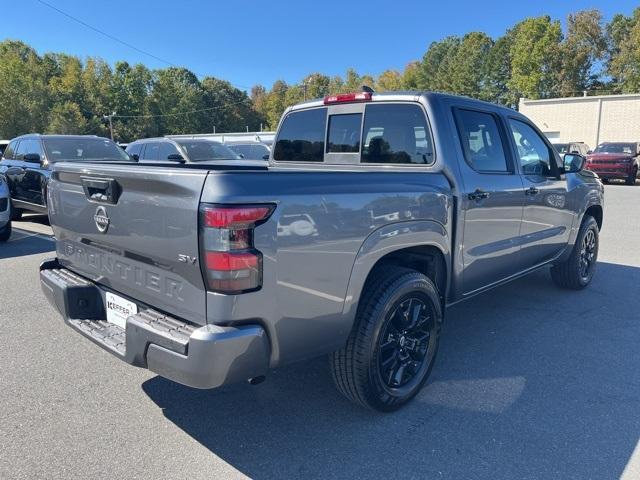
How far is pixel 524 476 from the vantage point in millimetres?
2391

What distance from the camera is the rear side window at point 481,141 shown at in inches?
140

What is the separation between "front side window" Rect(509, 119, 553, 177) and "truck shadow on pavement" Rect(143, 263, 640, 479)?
1501mm

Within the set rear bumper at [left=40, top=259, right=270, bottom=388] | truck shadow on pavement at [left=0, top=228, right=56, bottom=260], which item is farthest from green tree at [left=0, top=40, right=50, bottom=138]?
rear bumper at [left=40, top=259, right=270, bottom=388]

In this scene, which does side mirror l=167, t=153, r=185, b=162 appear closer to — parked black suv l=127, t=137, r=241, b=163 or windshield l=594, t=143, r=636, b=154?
parked black suv l=127, t=137, r=241, b=163

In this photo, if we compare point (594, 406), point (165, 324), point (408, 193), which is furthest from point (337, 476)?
point (594, 406)

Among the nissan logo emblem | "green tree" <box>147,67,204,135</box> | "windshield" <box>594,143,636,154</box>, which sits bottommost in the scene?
the nissan logo emblem

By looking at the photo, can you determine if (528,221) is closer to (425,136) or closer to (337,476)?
(425,136)

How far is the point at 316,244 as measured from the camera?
7.70ft

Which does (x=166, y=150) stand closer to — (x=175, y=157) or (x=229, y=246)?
(x=175, y=157)

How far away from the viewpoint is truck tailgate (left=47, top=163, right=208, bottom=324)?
7.09 feet

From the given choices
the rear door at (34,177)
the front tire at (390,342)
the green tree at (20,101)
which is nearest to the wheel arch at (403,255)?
the front tire at (390,342)

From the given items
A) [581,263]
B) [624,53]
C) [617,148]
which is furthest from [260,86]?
[581,263]

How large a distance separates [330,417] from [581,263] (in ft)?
13.1

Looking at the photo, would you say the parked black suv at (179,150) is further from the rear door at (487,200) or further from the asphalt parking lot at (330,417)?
the rear door at (487,200)
